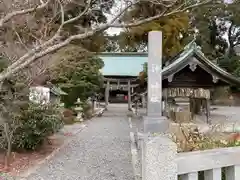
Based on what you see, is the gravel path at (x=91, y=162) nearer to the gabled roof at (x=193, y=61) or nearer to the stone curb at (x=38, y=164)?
the stone curb at (x=38, y=164)

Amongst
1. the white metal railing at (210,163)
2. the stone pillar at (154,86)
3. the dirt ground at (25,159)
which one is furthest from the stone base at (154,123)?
the white metal railing at (210,163)

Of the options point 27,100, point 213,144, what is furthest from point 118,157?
point 213,144

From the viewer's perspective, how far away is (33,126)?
886cm

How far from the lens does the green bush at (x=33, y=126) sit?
887cm

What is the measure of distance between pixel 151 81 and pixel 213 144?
508 centimetres

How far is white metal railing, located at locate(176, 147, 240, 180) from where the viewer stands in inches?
110

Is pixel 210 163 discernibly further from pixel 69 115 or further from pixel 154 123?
pixel 69 115

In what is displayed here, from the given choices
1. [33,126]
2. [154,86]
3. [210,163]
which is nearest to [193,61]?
[154,86]

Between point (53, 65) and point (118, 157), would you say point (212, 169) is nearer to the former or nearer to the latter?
point (118, 157)

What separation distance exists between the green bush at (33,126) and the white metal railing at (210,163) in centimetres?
639

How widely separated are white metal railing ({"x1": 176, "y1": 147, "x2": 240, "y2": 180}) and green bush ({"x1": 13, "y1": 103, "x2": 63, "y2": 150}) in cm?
639

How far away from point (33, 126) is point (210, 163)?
21.8 feet

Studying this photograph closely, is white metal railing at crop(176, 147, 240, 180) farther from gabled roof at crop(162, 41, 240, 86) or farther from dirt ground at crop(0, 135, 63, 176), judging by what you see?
gabled roof at crop(162, 41, 240, 86)

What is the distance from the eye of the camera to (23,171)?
24.1 ft
